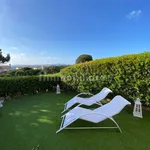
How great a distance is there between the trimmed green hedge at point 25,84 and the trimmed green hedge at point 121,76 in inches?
111

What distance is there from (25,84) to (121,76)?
20.5 ft

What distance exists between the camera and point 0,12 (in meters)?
9.06

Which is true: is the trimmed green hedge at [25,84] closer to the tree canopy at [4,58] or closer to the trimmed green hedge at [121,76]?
the trimmed green hedge at [121,76]

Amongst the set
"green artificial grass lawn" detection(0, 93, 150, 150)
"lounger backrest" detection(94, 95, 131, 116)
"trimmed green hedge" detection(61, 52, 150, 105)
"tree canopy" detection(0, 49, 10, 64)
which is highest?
"tree canopy" detection(0, 49, 10, 64)

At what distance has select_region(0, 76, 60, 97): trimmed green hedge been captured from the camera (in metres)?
7.41

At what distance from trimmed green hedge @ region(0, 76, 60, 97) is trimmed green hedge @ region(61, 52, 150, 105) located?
2810 mm

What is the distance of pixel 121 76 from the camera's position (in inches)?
198

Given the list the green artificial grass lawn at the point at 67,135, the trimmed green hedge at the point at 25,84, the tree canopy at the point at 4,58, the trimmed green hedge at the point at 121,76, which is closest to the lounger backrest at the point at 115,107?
the green artificial grass lawn at the point at 67,135

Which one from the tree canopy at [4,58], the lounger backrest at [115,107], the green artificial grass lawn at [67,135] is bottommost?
the green artificial grass lawn at [67,135]

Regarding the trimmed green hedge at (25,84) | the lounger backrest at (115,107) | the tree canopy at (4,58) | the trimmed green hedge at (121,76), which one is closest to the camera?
the lounger backrest at (115,107)

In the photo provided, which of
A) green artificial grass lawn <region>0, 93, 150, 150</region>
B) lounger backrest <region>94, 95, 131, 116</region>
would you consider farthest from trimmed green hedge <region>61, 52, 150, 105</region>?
lounger backrest <region>94, 95, 131, 116</region>

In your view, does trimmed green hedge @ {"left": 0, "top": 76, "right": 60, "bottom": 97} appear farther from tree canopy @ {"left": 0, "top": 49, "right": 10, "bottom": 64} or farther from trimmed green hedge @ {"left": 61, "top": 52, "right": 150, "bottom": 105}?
tree canopy @ {"left": 0, "top": 49, "right": 10, "bottom": 64}

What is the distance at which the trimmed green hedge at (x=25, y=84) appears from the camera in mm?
7410

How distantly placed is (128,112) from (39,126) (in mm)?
3456
